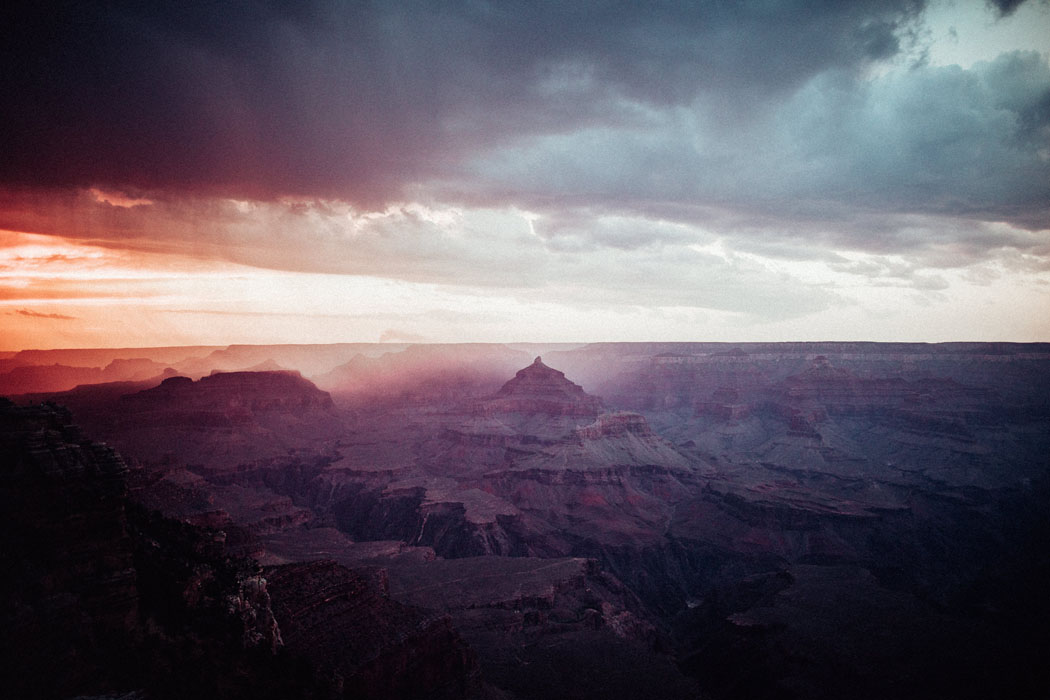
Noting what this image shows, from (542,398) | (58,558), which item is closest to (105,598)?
(58,558)

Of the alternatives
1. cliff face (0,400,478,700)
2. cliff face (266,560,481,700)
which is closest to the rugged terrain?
cliff face (266,560,481,700)

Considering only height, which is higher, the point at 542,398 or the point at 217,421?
the point at 542,398

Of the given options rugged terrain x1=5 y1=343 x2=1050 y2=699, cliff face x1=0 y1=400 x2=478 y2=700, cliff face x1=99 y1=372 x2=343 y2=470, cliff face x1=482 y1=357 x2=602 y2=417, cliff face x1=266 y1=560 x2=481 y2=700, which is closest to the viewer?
cliff face x1=0 y1=400 x2=478 y2=700

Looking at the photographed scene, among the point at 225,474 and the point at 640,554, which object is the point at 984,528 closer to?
the point at 640,554

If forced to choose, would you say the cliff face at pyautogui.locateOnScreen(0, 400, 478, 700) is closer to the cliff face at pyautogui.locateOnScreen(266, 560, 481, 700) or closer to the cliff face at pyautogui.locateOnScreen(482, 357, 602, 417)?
the cliff face at pyautogui.locateOnScreen(266, 560, 481, 700)

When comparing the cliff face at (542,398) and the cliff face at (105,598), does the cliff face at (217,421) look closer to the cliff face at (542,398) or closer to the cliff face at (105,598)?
the cliff face at (542,398)

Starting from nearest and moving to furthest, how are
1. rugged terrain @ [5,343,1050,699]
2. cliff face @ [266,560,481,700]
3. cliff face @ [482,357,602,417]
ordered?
cliff face @ [266,560,481,700] → rugged terrain @ [5,343,1050,699] → cliff face @ [482,357,602,417]

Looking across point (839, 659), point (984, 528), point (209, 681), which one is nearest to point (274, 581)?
point (209, 681)

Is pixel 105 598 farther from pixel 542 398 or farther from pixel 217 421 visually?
pixel 542 398
